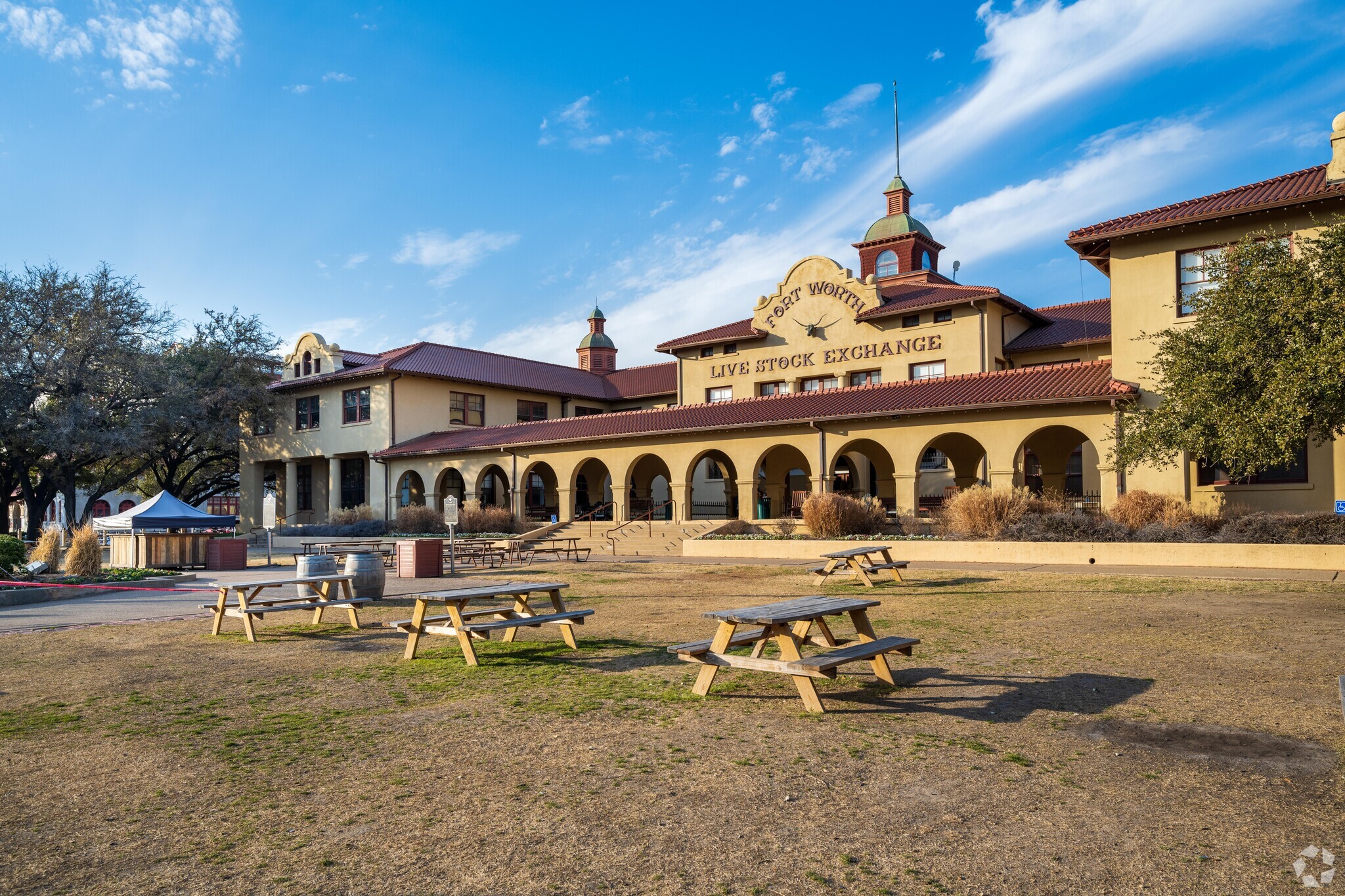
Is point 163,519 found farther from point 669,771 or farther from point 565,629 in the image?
point 669,771

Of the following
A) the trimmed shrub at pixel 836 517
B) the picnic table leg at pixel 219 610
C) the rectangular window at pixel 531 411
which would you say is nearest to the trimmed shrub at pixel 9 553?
the picnic table leg at pixel 219 610

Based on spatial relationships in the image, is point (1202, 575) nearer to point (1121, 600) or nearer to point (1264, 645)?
point (1121, 600)

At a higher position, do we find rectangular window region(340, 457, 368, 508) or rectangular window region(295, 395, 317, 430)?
rectangular window region(295, 395, 317, 430)

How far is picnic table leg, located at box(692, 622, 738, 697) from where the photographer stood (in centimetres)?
654

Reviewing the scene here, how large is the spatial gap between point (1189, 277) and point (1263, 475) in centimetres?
487

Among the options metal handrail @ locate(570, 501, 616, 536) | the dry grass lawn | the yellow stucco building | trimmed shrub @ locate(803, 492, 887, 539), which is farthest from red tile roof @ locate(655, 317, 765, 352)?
the dry grass lawn

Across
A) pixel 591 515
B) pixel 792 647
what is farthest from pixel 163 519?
pixel 792 647

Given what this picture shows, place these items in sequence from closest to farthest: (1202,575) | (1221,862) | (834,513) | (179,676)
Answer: (1221,862)
(179,676)
(1202,575)
(834,513)

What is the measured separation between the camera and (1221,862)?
11.9 ft

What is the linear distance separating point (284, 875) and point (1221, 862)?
381 centimetres

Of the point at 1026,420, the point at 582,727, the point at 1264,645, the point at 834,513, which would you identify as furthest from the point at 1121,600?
the point at 1026,420

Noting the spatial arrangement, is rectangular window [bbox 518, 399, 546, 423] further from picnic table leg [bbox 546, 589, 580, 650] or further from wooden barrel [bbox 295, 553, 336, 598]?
picnic table leg [bbox 546, 589, 580, 650]

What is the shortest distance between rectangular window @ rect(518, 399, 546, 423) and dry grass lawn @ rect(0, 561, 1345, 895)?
34.9 m

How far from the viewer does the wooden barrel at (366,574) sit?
13109mm
